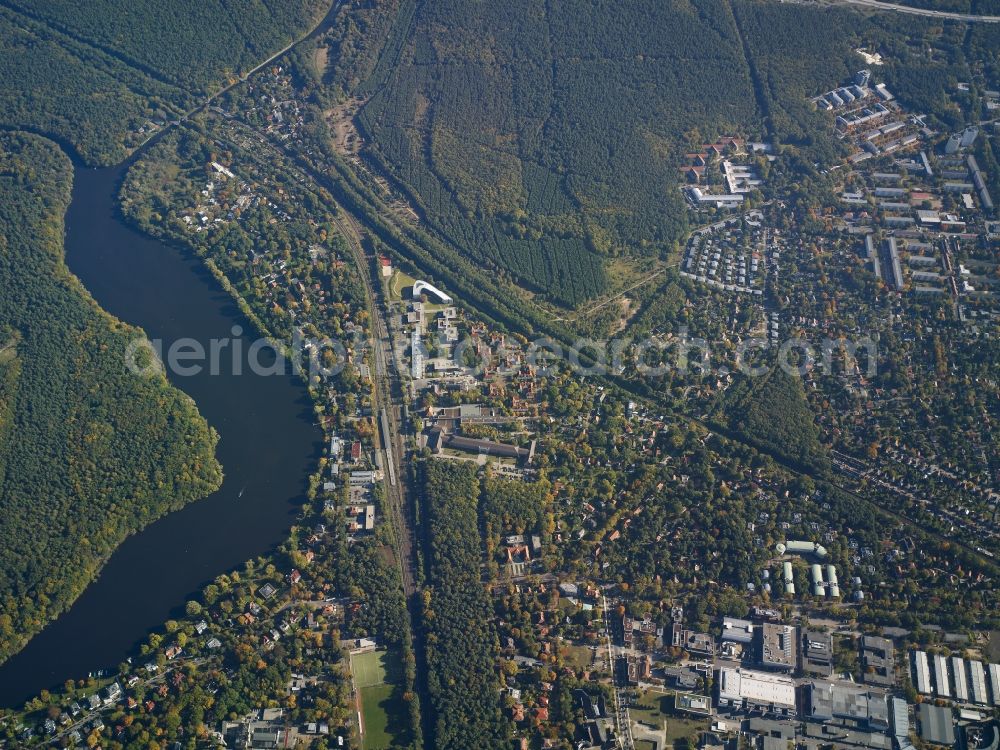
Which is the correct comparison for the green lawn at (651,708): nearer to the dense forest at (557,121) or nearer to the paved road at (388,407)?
the paved road at (388,407)

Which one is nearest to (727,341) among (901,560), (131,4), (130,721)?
(901,560)

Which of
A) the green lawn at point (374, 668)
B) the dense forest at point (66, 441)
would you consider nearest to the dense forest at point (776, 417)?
the green lawn at point (374, 668)

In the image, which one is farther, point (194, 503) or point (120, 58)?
point (120, 58)

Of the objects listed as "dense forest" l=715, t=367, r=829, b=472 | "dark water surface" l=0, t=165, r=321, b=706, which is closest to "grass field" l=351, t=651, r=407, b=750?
"dark water surface" l=0, t=165, r=321, b=706

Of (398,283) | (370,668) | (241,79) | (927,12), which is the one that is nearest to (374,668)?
(370,668)

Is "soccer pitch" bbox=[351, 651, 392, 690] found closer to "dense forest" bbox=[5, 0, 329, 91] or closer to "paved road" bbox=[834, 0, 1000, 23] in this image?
"dense forest" bbox=[5, 0, 329, 91]

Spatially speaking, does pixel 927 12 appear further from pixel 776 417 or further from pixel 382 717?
pixel 382 717
